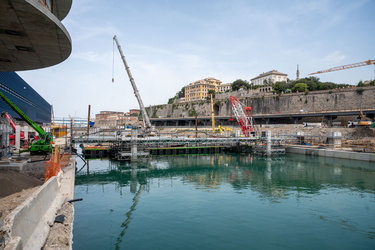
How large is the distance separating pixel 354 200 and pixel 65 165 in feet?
63.4

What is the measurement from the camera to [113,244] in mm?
9469

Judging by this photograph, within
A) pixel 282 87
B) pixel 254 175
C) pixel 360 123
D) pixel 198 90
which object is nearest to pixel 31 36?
pixel 254 175

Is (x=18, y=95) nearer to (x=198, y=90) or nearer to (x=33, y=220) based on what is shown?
(x=33, y=220)

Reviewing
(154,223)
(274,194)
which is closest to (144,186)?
(154,223)

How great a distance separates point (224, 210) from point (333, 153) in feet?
88.3

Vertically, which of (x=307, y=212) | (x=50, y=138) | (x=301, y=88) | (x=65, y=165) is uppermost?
(x=301, y=88)

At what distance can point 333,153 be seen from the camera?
3403 centimetres

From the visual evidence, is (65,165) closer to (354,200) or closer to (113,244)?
(113,244)

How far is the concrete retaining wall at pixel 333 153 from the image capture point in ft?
97.9

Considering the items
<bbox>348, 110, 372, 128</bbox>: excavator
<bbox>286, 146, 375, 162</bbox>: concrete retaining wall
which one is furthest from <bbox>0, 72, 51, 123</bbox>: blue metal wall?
<bbox>348, 110, 372, 128</bbox>: excavator

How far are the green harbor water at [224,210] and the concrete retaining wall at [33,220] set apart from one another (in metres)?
1.66

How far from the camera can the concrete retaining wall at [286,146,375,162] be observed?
2983 centimetres

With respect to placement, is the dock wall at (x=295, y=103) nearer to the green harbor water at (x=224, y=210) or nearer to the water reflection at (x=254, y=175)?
the water reflection at (x=254, y=175)

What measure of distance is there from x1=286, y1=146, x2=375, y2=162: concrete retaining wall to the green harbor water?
583 cm
